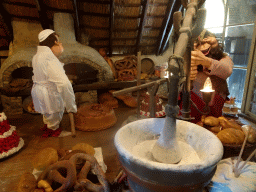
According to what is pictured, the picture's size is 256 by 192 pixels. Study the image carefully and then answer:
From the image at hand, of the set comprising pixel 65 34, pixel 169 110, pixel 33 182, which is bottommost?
pixel 33 182

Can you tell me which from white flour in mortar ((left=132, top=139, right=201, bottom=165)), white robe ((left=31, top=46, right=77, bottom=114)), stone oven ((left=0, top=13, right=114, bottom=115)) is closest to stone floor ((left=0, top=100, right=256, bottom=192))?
white robe ((left=31, top=46, right=77, bottom=114))

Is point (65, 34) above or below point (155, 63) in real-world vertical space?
above

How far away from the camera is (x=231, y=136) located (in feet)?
7.01

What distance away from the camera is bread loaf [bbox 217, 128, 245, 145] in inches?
83.2

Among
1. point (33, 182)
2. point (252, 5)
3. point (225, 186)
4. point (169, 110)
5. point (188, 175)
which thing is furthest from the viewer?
point (252, 5)

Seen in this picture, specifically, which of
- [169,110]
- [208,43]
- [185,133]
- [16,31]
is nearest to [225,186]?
[185,133]

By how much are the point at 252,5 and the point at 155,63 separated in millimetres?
3541

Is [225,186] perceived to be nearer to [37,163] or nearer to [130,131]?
[130,131]

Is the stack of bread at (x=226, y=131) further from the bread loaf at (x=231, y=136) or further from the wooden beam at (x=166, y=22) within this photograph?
the wooden beam at (x=166, y=22)

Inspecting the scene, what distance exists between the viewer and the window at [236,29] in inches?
154

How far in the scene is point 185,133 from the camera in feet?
4.68

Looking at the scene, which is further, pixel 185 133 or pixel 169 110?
pixel 185 133

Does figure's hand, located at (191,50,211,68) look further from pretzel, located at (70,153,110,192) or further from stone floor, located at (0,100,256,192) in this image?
pretzel, located at (70,153,110,192)

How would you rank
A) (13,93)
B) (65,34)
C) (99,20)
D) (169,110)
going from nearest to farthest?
(169,110), (13,93), (65,34), (99,20)
